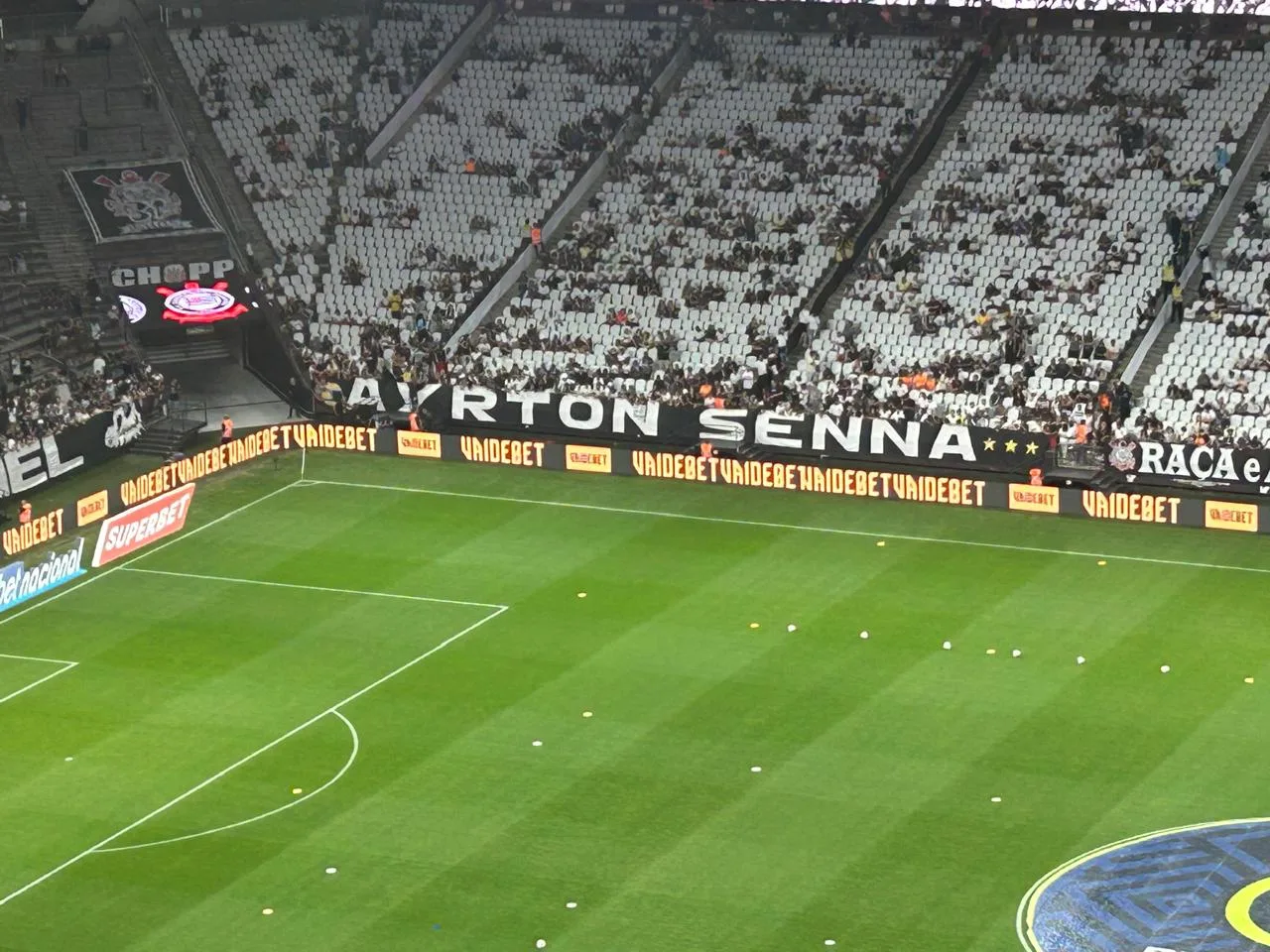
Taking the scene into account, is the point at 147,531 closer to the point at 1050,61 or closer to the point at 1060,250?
the point at 1060,250

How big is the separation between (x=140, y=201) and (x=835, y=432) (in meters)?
24.1

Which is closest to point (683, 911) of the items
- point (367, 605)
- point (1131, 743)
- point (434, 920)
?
point (434, 920)

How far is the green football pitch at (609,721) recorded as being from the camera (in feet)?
113

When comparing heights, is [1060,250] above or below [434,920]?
above

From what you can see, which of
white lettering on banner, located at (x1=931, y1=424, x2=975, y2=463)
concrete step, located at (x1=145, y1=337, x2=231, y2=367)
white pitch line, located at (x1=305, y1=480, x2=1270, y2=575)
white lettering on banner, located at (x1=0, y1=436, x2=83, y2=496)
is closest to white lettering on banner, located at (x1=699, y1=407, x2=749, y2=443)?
white pitch line, located at (x1=305, y1=480, x2=1270, y2=575)

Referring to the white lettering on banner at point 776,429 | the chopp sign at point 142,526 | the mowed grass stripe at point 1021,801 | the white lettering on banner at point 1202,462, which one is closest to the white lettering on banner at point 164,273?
the chopp sign at point 142,526

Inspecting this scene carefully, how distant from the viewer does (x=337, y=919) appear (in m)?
33.9

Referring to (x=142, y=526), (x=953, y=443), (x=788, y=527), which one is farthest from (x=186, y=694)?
(x=953, y=443)

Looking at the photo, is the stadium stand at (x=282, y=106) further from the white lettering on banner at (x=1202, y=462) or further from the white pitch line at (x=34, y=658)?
the white lettering on banner at (x=1202, y=462)

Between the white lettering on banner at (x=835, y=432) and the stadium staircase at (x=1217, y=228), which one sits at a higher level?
the stadium staircase at (x=1217, y=228)

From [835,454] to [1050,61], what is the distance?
1673 centimetres

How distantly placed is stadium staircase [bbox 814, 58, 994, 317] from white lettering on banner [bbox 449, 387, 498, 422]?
9666mm

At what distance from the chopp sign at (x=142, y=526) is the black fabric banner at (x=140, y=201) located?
15.4 metres

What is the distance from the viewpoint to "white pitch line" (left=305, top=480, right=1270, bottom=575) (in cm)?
5047
